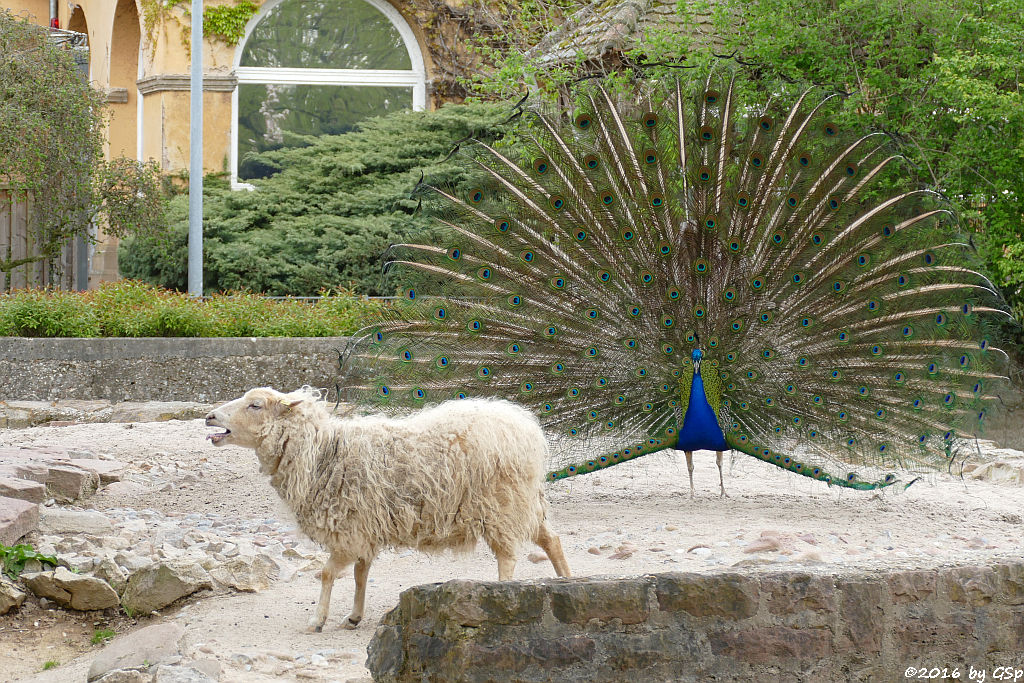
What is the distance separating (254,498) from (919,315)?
505cm

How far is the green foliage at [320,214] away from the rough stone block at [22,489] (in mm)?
9736

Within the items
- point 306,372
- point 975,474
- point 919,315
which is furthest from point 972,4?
point 306,372

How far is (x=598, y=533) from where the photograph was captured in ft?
23.1

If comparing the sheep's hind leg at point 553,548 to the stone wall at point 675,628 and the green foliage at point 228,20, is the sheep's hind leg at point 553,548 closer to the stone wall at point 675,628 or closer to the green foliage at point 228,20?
the stone wall at point 675,628

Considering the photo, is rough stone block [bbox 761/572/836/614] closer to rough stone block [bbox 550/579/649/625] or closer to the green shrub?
rough stone block [bbox 550/579/649/625]

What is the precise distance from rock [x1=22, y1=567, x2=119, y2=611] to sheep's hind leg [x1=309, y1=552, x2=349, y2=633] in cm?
137

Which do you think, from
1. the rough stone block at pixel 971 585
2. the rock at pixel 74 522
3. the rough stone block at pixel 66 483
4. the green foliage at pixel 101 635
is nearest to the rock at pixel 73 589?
the green foliage at pixel 101 635

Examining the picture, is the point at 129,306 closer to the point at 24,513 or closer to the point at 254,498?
the point at 254,498

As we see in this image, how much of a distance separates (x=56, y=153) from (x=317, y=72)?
22.7 feet

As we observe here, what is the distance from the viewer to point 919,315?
7.27m

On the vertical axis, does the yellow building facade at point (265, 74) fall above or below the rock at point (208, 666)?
above

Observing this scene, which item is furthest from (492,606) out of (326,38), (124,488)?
(326,38)

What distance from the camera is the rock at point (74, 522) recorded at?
273 inches

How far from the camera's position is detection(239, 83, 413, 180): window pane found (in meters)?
23.0
